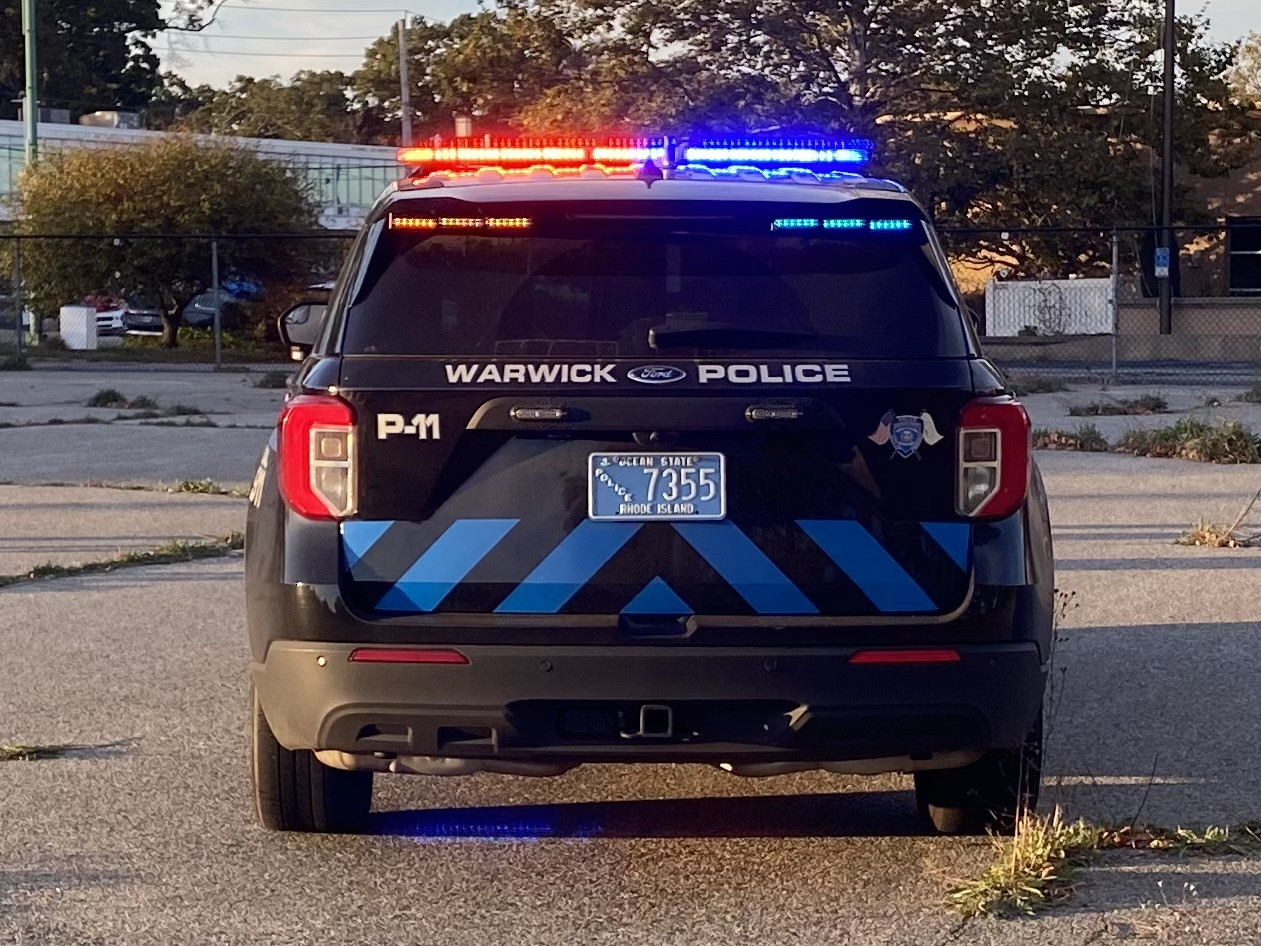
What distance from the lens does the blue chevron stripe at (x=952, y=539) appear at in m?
4.29

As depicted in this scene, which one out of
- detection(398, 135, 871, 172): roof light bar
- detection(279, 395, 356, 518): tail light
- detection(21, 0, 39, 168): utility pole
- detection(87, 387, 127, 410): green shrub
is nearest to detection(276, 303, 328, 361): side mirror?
detection(398, 135, 871, 172): roof light bar

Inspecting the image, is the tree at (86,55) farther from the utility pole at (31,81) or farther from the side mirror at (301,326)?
the side mirror at (301,326)

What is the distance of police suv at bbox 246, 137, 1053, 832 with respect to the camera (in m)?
4.22

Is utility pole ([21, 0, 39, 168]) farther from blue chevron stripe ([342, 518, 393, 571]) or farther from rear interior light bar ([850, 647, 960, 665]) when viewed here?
rear interior light bar ([850, 647, 960, 665])

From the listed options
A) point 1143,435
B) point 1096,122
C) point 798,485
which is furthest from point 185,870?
point 1096,122

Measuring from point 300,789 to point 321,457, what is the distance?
1.09 meters

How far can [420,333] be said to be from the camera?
440cm

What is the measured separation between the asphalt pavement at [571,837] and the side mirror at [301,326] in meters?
1.32

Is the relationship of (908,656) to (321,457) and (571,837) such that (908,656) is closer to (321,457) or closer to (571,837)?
(571,837)

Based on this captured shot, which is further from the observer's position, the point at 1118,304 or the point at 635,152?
the point at 1118,304

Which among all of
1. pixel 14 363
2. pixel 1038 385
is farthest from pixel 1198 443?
pixel 14 363

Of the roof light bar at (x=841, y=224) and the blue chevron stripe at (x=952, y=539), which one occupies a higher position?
the roof light bar at (x=841, y=224)

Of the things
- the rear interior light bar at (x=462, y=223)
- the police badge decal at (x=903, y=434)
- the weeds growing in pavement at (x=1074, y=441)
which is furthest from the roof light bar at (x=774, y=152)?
the weeds growing in pavement at (x=1074, y=441)

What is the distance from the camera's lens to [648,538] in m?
4.23
